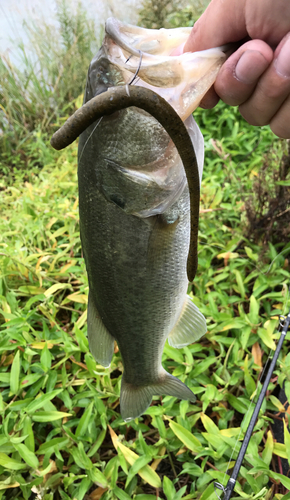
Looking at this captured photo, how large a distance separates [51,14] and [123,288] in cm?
732

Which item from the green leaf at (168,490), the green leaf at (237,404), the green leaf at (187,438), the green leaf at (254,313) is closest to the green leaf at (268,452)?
the green leaf at (237,404)

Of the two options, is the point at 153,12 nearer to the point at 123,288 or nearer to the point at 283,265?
the point at 283,265

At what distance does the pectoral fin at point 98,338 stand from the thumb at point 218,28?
1011mm

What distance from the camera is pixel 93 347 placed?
148 centimetres

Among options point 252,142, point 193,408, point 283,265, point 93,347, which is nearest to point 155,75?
point 93,347

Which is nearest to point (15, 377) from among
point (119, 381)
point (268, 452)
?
point (119, 381)

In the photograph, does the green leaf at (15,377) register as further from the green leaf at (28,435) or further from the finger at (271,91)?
the finger at (271,91)

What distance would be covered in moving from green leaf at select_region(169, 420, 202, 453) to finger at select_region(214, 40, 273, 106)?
5.26 ft

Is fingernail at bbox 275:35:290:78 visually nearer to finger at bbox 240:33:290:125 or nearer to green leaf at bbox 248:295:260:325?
finger at bbox 240:33:290:125

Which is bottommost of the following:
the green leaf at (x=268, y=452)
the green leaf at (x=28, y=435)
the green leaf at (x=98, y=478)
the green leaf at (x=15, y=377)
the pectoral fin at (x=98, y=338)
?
the green leaf at (x=268, y=452)

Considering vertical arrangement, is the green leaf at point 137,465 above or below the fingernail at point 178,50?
below

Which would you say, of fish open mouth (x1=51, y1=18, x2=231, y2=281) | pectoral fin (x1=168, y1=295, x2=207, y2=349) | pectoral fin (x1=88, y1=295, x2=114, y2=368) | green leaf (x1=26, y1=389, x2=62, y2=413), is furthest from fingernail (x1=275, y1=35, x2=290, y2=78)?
green leaf (x1=26, y1=389, x2=62, y2=413)

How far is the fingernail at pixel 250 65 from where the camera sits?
3.25ft

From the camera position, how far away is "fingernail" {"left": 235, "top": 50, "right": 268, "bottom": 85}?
990 mm
